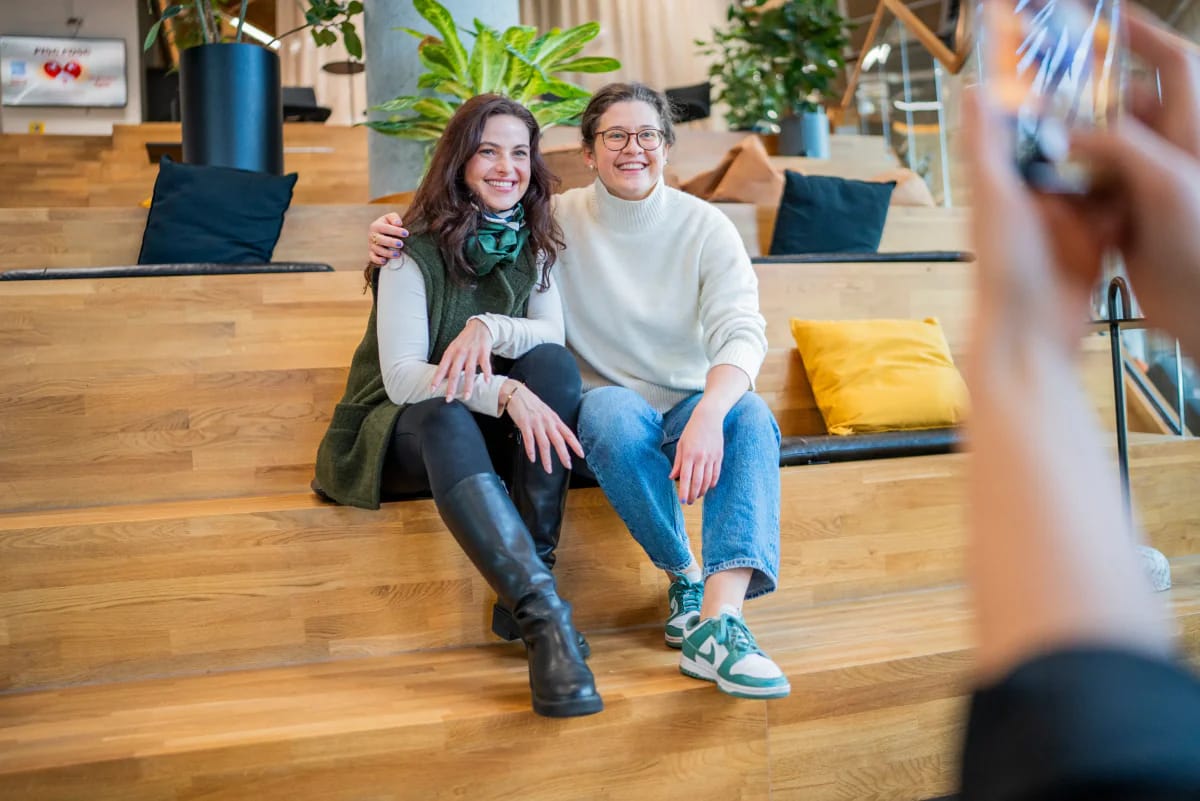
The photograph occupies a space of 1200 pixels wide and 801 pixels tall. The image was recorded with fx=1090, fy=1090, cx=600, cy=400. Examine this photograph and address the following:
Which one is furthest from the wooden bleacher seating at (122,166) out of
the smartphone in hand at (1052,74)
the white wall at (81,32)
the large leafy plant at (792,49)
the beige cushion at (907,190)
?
the smartphone in hand at (1052,74)

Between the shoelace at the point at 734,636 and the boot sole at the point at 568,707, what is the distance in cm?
20

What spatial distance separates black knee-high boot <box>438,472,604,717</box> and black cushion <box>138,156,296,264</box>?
1532mm

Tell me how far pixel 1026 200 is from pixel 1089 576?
0.55 ft

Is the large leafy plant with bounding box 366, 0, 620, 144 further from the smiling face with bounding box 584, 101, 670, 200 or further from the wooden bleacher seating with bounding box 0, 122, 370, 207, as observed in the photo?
the wooden bleacher seating with bounding box 0, 122, 370, 207

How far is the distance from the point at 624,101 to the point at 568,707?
3.42ft

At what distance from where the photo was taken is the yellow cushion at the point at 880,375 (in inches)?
89.7

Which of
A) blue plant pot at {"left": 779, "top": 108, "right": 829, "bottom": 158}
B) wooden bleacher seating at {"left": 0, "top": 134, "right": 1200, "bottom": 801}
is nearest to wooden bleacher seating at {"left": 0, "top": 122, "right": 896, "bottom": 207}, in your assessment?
blue plant pot at {"left": 779, "top": 108, "right": 829, "bottom": 158}

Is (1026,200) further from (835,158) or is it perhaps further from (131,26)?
→ (131,26)

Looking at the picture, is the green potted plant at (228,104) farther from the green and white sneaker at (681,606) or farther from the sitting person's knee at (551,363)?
the green and white sneaker at (681,606)

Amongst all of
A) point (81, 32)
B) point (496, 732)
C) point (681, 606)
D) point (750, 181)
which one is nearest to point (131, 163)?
point (81, 32)

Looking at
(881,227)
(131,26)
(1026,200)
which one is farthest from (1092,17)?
(131,26)

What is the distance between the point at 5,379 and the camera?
2.07 metres

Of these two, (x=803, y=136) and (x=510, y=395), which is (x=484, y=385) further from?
(x=803, y=136)

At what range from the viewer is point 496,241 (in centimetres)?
179
